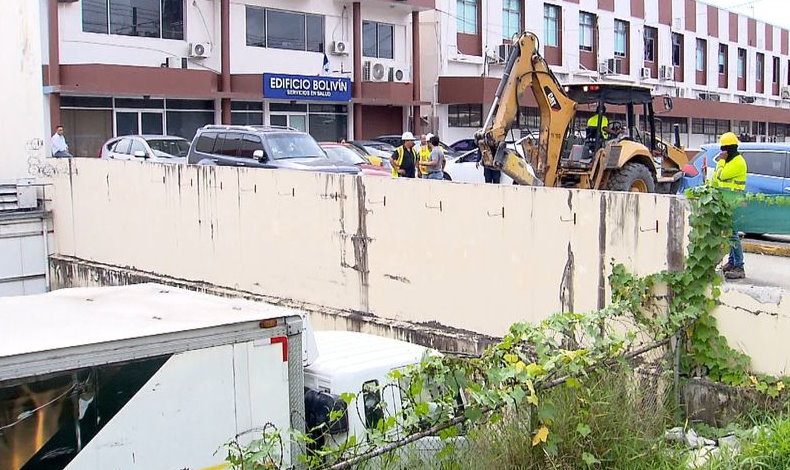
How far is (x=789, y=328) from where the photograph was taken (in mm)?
8172

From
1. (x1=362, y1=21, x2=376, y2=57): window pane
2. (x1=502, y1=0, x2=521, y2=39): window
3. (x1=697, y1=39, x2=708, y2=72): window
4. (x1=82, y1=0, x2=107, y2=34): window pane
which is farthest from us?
(x1=697, y1=39, x2=708, y2=72): window

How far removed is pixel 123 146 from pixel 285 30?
11.2 m

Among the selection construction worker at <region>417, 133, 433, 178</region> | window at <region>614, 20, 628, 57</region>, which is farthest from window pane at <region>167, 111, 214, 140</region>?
window at <region>614, 20, 628, 57</region>

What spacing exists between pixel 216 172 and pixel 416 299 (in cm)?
425

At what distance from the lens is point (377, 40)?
3575 centimetres

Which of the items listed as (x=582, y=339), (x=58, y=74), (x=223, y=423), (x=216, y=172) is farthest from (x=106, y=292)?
(x=58, y=74)

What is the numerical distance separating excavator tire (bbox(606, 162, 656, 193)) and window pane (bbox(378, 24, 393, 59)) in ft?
66.8

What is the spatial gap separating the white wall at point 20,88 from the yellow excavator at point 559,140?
26.9 feet

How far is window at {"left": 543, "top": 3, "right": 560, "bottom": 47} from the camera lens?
42.6 m

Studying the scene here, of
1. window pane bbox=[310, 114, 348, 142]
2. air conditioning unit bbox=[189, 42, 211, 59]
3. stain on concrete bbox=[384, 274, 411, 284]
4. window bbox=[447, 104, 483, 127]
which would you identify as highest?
air conditioning unit bbox=[189, 42, 211, 59]

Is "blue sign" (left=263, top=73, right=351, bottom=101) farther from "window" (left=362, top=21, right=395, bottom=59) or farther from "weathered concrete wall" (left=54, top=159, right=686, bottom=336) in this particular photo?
"weathered concrete wall" (left=54, top=159, right=686, bottom=336)

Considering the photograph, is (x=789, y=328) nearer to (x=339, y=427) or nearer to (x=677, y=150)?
(x=339, y=427)

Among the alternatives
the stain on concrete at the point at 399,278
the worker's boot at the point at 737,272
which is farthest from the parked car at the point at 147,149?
the worker's boot at the point at 737,272

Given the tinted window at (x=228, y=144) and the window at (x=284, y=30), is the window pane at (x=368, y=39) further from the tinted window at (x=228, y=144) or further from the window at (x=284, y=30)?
the tinted window at (x=228, y=144)
